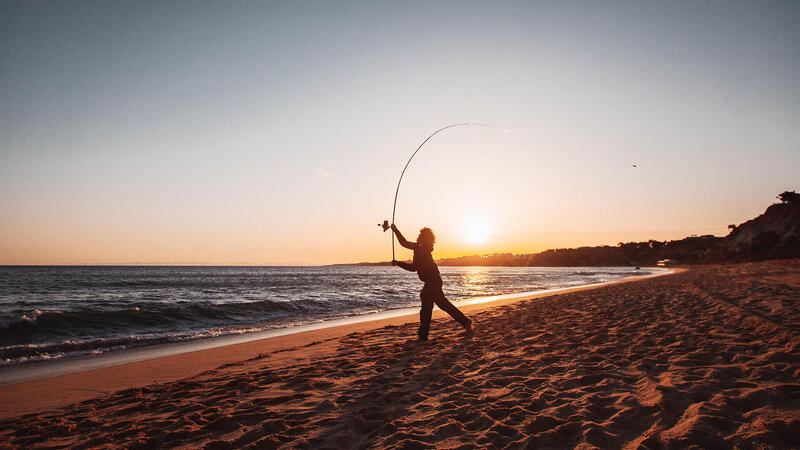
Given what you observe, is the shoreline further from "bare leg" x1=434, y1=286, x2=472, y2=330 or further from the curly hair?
the curly hair

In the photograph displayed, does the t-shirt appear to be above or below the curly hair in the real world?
below

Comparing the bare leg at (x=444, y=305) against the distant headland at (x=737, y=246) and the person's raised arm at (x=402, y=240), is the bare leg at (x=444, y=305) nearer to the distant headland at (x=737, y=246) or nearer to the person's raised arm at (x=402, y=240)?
the person's raised arm at (x=402, y=240)

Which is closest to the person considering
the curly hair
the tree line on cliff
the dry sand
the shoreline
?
the curly hair

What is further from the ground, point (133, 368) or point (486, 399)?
point (486, 399)

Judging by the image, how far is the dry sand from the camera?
122 inches

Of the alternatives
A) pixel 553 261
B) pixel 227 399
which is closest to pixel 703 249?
pixel 553 261

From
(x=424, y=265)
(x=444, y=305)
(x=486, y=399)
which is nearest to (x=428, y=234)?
(x=424, y=265)

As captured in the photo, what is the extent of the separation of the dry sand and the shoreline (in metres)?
0.51

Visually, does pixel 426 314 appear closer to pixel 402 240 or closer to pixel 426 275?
pixel 426 275

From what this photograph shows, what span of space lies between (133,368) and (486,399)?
609 cm

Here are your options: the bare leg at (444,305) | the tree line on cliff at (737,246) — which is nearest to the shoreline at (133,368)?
the bare leg at (444,305)

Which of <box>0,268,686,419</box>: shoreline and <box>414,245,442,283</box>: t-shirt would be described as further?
<box>414,245,442,283</box>: t-shirt

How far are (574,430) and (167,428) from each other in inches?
139

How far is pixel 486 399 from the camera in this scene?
13.1 feet
